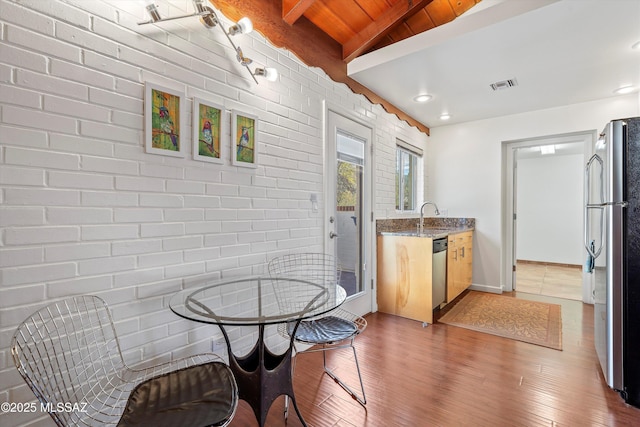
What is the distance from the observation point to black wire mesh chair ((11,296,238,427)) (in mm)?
1055

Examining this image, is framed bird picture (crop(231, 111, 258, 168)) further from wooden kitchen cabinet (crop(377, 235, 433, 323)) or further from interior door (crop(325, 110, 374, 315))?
wooden kitchen cabinet (crop(377, 235, 433, 323))

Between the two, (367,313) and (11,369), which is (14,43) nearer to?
(11,369)

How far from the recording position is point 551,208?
5.83m

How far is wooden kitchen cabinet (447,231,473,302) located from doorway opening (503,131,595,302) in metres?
1.09

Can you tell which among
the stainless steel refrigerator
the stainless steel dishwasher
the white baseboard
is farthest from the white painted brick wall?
the white baseboard

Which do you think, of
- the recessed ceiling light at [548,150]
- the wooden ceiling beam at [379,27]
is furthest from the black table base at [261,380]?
the recessed ceiling light at [548,150]

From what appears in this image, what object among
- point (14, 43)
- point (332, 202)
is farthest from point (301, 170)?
point (14, 43)

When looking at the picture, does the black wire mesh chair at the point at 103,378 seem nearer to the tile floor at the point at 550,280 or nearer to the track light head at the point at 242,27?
the track light head at the point at 242,27

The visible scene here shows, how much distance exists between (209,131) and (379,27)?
5.92ft

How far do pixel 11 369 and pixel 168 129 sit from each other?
1178 mm

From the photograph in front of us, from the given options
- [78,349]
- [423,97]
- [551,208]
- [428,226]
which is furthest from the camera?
[551,208]

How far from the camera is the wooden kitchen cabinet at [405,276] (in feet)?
9.90

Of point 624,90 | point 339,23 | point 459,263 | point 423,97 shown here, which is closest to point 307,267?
point 339,23

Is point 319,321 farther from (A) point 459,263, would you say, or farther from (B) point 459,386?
(A) point 459,263
